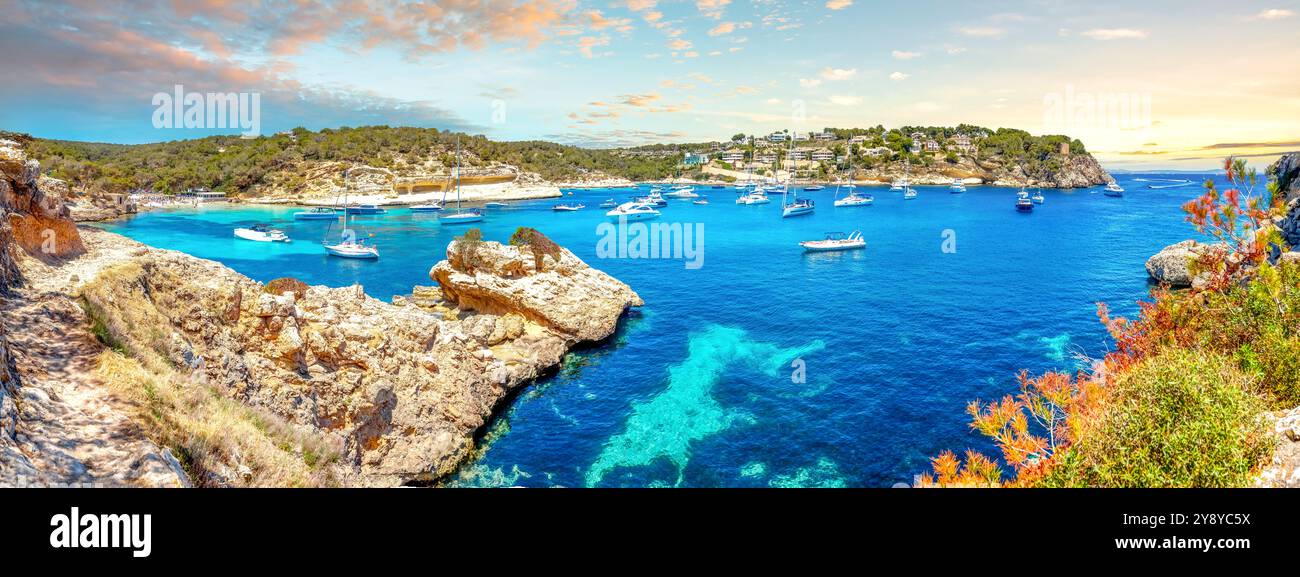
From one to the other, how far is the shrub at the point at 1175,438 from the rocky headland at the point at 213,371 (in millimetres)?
14927

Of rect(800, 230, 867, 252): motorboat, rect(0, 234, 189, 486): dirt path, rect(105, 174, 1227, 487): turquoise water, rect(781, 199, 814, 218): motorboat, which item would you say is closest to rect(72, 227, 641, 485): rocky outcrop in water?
rect(0, 234, 189, 486): dirt path

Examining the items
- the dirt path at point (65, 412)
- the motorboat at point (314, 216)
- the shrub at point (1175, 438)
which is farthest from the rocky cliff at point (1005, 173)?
the dirt path at point (65, 412)

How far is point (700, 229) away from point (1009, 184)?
5506 inches

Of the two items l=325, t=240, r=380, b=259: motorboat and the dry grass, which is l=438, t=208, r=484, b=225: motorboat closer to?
l=325, t=240, r=380, b=259: motorboat

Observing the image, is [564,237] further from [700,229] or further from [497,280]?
[497,280]

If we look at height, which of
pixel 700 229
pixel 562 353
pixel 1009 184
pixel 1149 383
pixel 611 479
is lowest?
pixel 611 479

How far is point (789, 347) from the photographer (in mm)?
34062

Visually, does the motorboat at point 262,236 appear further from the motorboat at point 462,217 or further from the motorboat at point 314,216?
the motorboat at point 462,217

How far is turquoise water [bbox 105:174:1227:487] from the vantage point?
2233 cm

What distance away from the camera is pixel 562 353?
32844 millimetres

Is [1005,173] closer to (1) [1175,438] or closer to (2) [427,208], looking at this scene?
(2) [427,208]

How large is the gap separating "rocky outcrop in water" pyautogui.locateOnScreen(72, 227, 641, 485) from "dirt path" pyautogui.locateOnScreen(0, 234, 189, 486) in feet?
4.28

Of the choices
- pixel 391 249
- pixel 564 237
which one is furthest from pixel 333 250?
pixel 564 237

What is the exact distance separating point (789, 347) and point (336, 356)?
76.9 ft
